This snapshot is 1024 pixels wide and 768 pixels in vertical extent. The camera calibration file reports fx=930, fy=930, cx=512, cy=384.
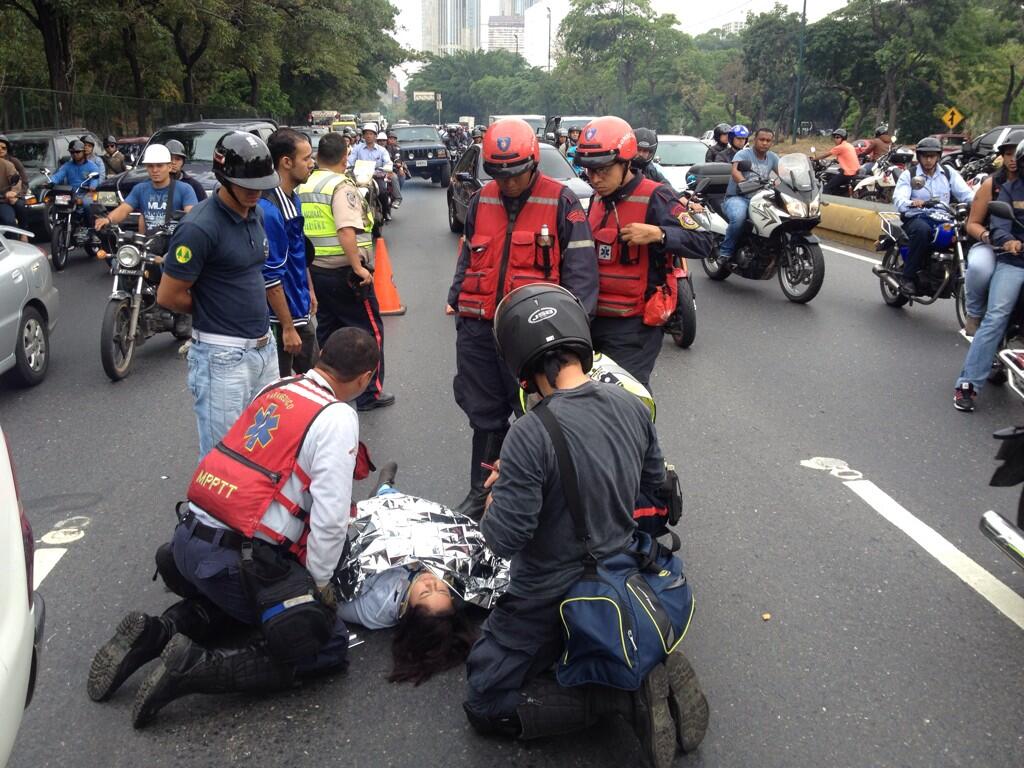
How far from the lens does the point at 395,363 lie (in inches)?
316

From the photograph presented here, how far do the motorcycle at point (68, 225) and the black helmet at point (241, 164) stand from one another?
987 cm

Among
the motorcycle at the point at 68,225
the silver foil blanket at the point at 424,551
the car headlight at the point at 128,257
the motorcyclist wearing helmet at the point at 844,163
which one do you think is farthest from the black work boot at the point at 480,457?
the motorcyclist wearing helmet at the point at 844,163

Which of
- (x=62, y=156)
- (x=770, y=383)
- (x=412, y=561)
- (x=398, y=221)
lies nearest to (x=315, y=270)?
Result: (x=412, y=561)

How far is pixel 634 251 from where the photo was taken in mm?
4543

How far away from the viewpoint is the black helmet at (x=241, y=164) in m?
4.04

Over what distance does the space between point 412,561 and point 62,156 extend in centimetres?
1486

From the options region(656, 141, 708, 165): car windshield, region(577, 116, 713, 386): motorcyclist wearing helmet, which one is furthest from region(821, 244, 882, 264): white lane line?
region(577, 116, 713, 386): motorcyclist wearing helmet

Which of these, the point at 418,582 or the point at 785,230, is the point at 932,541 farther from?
the point at 785,230

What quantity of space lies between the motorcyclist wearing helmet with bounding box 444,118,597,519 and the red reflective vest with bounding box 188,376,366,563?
1.36 m

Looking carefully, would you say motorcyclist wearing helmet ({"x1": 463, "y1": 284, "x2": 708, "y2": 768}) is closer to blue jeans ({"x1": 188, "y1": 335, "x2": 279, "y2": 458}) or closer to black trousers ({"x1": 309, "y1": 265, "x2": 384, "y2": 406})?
blue jeans ({"x1": 188, "y1": 335, "x2": 279, "y2": 458})

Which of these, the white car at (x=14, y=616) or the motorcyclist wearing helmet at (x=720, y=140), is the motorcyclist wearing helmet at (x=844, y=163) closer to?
the motorcyclist wearing helmet at (x=720, y=140)

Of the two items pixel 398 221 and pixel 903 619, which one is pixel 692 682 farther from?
pixel 398 221

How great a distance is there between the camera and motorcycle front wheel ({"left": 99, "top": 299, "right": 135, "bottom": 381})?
7301mm

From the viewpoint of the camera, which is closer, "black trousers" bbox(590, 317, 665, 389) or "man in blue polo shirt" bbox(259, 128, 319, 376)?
"black trousers" bbox(590, 317, 665, 389)
